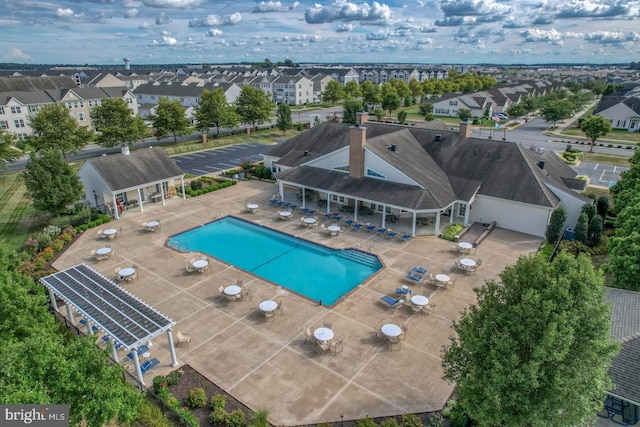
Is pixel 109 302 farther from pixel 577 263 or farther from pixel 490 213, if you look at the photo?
pixel 490 213

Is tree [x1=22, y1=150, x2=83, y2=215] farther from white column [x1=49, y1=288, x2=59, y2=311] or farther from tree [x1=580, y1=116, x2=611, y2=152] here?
tree [x1=580, y1=116, x2=611, y2=152]

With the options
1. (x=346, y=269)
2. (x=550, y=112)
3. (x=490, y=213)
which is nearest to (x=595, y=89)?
(x=550, y=112)

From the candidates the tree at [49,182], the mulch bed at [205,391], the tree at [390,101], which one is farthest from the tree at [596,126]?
the tree at [49,182]

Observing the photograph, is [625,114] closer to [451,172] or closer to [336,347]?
[451,172]

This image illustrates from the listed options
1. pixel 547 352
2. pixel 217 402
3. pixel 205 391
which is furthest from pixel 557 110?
pixel 217 402

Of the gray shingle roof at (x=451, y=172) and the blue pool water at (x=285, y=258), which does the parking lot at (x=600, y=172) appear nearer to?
the gray shingle roof at (x=451, y=172)

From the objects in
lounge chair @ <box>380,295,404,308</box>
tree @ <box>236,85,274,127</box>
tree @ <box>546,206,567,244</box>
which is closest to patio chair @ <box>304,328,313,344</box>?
lounge chair @ <box>380,295,404,308</box>

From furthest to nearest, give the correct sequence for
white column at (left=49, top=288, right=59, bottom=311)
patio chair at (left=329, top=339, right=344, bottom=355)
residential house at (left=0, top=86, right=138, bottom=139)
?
residential house at (left=0, top=86, right=138, bottom=139) < white column at (left=49, top=288, right=59, bottom=311) < patio chair at (left=329, top=339, right=344, bottom=355)
